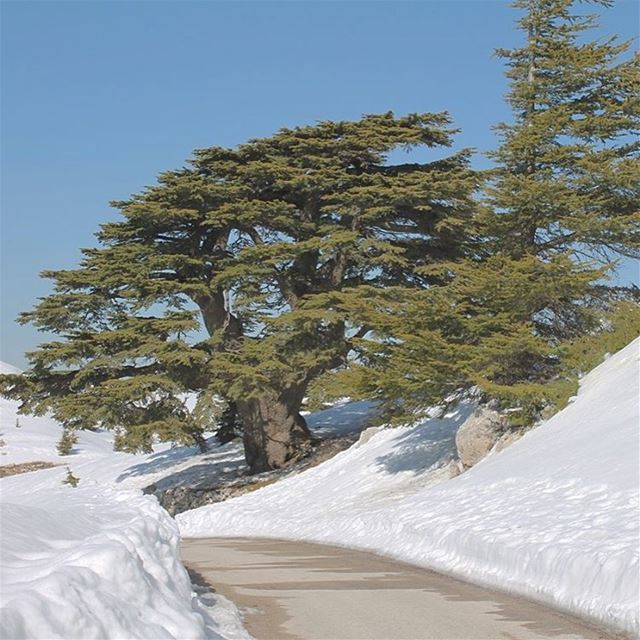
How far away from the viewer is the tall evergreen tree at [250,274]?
91.8 feet

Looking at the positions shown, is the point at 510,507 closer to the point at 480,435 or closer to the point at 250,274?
the point at 480,435

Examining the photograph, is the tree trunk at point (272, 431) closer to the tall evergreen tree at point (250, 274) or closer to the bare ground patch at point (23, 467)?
the tall evergreen tree at point (250, 274)

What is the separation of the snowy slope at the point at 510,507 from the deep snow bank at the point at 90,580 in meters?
4.29

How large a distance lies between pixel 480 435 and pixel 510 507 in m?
6.89

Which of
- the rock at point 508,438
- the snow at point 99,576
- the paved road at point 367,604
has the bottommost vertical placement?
the paved road at point 367,604

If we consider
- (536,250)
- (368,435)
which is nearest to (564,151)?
(536,250)

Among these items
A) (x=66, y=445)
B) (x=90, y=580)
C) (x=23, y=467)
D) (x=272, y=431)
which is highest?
(x=66, y=445)

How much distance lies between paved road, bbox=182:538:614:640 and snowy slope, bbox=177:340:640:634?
1.87 feet

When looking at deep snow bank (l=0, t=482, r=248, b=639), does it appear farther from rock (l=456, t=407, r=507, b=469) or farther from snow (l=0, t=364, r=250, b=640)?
rock (l=456, t=407, r=507, b=469)

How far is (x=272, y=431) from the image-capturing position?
1215 inches

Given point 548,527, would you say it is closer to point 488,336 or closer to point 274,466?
point 488,336

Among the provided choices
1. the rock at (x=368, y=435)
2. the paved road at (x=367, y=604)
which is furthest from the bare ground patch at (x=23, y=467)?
the paved road at (x=367, y=604)

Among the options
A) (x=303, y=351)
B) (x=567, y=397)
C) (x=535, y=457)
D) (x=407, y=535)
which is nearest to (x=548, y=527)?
(x=407, y=535)

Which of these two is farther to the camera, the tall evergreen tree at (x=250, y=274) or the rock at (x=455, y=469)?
the tall evergreen tree at (x=250, y=274)
